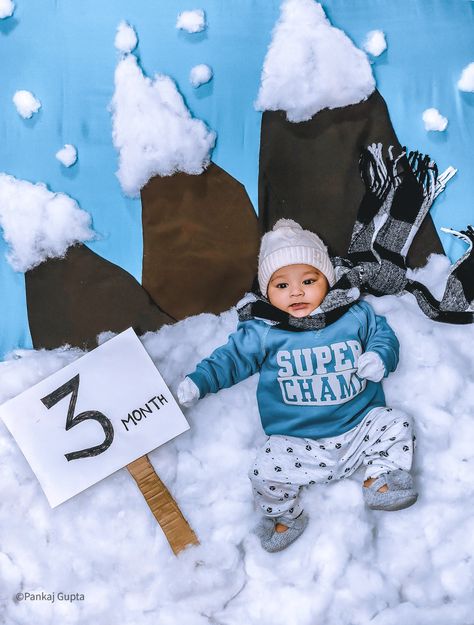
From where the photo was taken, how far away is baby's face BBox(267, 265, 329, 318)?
103cm

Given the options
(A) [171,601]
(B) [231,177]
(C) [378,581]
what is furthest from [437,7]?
(A) [171,601]

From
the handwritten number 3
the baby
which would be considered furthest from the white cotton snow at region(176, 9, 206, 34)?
the handwritten number 3

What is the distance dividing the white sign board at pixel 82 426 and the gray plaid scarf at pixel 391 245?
0.21 m

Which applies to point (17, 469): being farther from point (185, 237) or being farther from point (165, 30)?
point (165, 30)

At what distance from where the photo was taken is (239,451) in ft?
3.48

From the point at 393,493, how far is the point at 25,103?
2.80 ft

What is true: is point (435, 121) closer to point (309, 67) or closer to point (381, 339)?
point (309, 67)

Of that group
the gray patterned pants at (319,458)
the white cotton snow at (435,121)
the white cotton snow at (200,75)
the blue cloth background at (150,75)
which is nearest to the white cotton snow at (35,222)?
the blue cloth background at (150,75)

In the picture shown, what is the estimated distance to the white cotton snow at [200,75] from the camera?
1.11 metres

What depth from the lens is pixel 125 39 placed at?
1.12m

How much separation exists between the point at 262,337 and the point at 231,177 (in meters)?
0.28

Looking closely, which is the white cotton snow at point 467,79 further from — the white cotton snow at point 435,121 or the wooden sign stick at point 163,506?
the wooden sign stick at point 163,506

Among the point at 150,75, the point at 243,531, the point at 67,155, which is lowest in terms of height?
the point at 243,531

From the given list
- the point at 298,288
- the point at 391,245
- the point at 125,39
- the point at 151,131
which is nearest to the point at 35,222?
the point at 151,131
